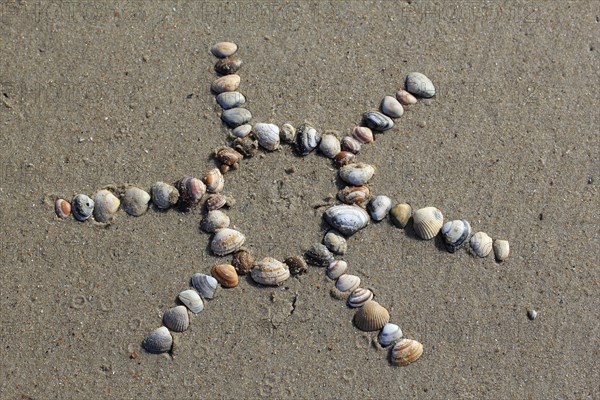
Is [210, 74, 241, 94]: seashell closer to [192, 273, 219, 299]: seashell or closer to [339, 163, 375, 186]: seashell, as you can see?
[339, 163, 375, 186]: seashell

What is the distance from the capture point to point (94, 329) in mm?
2955

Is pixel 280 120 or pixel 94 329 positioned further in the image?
pixel 280 120

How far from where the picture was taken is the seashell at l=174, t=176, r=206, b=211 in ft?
→ 9.90

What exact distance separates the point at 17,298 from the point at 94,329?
40 centimetres

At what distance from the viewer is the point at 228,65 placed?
10.4 feet

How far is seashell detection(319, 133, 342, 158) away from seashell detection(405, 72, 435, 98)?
48cm

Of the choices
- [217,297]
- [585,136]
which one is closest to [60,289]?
[217,297]

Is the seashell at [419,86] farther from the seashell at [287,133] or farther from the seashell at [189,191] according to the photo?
the seashell at [189,191]

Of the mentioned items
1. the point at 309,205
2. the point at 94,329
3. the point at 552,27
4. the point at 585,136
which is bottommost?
the point at 94,329

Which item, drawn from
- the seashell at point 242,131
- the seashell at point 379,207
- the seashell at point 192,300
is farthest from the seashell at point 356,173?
the seashell at point 192,300

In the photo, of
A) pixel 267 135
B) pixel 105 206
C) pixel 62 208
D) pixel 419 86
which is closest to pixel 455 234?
pixel 419 86

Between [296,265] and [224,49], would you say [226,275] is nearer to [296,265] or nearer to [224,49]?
[296,265]

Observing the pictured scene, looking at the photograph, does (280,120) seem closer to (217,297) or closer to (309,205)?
(309,205)

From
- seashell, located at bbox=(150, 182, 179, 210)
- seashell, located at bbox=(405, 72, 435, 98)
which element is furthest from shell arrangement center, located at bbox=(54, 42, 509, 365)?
seashell, located at bbox=(405, 72, 435, 98)
